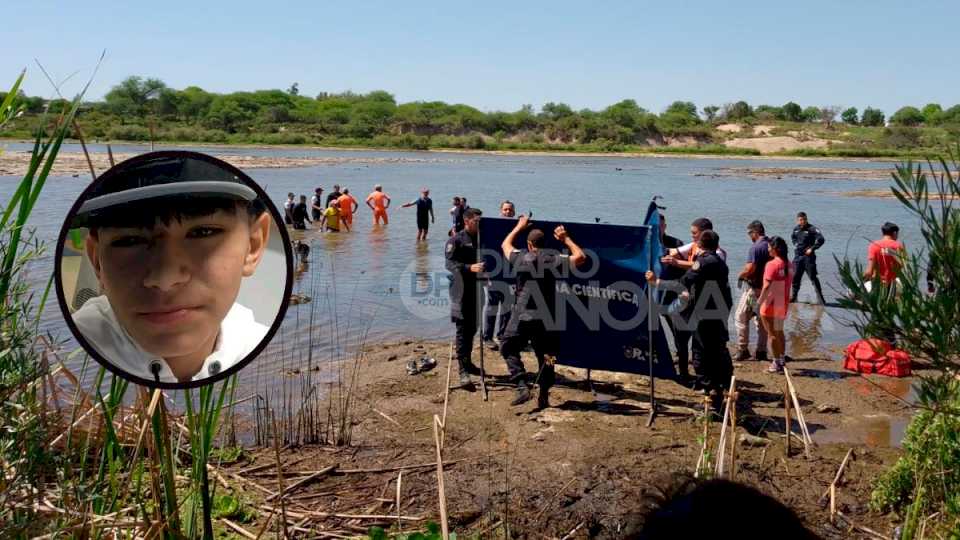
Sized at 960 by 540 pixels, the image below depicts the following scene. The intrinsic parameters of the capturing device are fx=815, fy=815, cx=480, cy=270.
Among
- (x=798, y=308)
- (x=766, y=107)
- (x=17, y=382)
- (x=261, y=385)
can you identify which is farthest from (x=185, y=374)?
(x=766, y=107)

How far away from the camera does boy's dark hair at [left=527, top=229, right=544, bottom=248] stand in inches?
348

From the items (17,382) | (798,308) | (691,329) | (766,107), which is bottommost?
(798,308)

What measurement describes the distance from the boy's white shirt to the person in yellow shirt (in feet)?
78.8

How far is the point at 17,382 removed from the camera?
7.82 feet

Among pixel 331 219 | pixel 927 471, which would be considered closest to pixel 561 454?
pixel 927 471

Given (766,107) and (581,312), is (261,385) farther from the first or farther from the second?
(766,107)

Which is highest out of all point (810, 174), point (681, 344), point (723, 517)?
point (723, 517)

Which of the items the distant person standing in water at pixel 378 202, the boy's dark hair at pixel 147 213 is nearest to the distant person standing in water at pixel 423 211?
the distant person standing in water at pixel 378 202

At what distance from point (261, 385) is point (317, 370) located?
3.13 ft

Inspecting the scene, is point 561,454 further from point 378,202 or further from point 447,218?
point 447,218

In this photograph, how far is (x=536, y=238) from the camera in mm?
8867

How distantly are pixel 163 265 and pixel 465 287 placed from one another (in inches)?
315

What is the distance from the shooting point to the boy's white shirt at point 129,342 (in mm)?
1911

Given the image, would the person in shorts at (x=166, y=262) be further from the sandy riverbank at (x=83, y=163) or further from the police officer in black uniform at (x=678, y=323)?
the sandy riverbank at (x=83, y=163)
